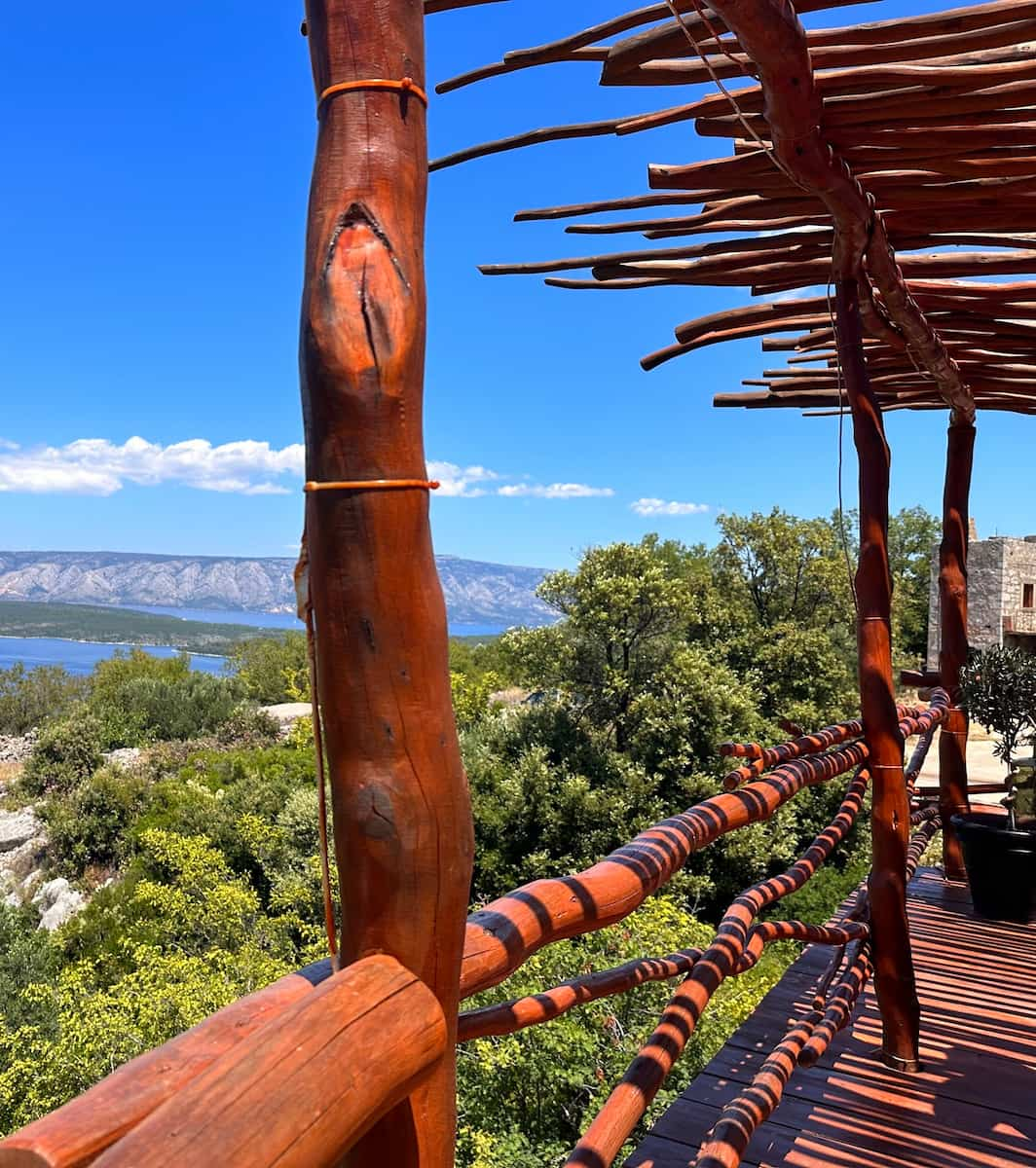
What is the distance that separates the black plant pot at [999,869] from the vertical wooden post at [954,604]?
38 cm

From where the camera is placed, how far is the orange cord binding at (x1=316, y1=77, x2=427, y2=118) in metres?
0.71

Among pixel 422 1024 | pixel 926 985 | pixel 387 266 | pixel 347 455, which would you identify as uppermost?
pixel 387 266

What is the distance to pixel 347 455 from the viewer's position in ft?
2.22

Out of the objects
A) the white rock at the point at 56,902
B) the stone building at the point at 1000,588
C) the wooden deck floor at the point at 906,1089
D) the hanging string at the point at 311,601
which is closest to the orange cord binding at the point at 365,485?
the hanging string at the point at 311,601

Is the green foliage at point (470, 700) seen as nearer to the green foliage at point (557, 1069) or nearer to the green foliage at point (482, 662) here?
the green foliage at point (482, 662)

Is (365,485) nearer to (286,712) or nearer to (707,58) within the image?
(707,58)

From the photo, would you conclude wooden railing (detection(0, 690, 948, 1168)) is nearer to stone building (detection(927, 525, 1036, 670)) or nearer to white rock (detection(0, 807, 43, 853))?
white rock (detection(0, 807, 43, 853))

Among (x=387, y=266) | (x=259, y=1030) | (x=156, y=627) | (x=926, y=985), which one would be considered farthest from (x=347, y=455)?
(x=156, y=627)

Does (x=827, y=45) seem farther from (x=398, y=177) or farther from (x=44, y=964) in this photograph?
(x=44, y=964)

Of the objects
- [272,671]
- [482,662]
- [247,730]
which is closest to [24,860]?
[247,730]

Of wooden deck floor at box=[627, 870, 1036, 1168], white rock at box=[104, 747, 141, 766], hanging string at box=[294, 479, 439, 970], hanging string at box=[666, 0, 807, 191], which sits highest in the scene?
hanging string at box=[666, 0, 807, 191]

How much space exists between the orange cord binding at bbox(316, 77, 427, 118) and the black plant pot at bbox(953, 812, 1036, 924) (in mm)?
3101

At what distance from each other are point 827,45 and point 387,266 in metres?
1.22

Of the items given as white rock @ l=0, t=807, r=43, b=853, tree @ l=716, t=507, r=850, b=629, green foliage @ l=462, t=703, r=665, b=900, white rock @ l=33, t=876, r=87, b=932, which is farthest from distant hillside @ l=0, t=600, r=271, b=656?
green foliage @ l=462, t=703, r=665, b=900
